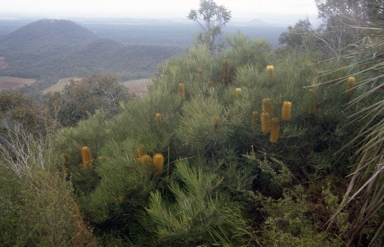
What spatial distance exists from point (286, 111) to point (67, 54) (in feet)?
131

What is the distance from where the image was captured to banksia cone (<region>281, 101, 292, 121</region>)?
10.0ft

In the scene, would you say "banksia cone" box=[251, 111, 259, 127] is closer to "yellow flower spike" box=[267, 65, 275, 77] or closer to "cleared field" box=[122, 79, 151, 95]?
"yellow flower spike" box=[267, 65, 275, 77]

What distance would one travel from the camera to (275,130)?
125 inches

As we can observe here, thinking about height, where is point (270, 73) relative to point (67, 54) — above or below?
above

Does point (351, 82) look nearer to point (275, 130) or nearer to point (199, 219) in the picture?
point (275, 130)

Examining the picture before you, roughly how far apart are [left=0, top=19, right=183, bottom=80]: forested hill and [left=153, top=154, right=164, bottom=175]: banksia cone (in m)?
19.5

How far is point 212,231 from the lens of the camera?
9.16 ft

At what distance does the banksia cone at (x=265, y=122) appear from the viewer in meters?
3.12

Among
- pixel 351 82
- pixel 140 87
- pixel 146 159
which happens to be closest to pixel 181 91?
pixel 146 159

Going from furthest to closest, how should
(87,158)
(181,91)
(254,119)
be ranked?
1. (181,91)
2. (87,158)
3. (254,119)

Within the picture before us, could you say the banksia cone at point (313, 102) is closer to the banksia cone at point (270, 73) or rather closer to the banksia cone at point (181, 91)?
the banksia cone at point (270, 73)

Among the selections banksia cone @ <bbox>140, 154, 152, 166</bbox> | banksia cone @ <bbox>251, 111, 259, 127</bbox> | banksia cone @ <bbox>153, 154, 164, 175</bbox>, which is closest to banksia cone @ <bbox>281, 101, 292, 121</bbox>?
banksia cone @ <bbox>251, 111, 259, 127</bbox>

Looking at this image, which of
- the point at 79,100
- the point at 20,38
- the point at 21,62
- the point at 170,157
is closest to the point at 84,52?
the point at 21,62

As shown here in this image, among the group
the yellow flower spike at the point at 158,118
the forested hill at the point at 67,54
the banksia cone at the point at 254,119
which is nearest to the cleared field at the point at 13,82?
the forested hill at the point at 67,54
